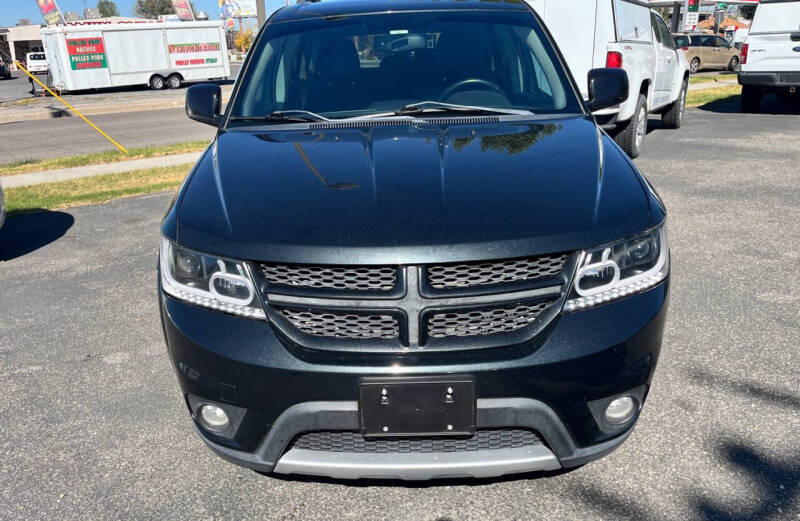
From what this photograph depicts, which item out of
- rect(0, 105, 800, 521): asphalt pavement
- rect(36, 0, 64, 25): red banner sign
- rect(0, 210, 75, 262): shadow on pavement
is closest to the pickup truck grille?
rect(0, 105, 800, 521): asphalt pavement

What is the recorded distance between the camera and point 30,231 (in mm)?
6594

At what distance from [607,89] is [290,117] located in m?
1.69

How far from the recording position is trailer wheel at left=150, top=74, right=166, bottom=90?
3356 cm

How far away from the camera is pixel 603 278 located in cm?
220

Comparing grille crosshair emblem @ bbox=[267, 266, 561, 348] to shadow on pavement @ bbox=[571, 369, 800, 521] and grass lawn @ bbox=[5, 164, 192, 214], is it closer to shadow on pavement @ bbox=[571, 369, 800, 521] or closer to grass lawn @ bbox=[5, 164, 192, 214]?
shadow on pavement @ bbox=[571, 369, 800, 521]

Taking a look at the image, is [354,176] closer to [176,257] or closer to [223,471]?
[176,257]

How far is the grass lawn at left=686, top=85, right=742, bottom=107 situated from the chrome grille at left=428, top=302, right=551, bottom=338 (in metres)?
15.2

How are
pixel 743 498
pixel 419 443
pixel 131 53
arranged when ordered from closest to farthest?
pixel 419 443
pixel 743 498
pixel 131 53

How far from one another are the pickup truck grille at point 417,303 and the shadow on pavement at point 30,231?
15.3 ft

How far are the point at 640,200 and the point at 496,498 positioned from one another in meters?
1.18

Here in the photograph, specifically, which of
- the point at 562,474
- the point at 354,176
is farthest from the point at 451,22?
the point at 562,474

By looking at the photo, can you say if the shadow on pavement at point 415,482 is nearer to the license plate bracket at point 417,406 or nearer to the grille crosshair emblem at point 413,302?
the license plate bracket at point 417,406

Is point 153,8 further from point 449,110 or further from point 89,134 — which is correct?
point 449,110

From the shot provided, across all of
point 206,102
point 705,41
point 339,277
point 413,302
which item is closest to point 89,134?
point 206,102
